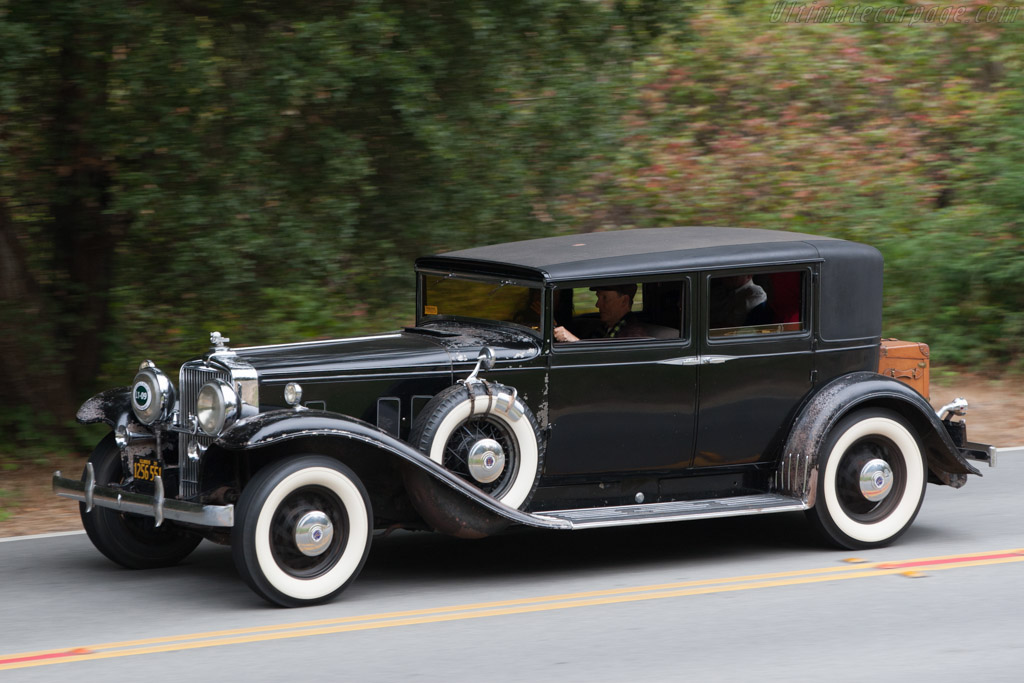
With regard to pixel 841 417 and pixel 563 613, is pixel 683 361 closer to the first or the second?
pixel 841 417

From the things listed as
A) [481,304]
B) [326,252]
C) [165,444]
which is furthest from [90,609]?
[326,252]

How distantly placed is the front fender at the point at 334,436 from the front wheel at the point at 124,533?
1025mm

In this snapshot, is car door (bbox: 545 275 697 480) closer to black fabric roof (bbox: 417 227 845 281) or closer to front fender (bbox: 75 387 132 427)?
black fabric roof (bbox: 417 227 845 281)

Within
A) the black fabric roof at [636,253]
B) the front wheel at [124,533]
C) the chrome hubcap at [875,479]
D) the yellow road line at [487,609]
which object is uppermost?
the black fabric roof at [636,253]

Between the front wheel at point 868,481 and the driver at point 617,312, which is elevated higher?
the driver at point 617,312

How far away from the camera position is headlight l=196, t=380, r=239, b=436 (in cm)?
580

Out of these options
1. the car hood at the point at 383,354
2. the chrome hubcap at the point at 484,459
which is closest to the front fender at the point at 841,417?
the car hood at the point at 383,354

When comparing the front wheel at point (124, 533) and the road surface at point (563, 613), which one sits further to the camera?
the front wheel at point (124, 533)

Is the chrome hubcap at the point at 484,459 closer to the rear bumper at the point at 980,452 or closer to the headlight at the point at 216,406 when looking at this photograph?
the headlight at the point at 216,406

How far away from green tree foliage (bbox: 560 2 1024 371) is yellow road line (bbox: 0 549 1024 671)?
17.9 ft

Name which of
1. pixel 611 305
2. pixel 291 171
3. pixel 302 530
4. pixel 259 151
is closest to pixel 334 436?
pixel 302 530

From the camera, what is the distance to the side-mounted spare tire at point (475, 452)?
6031 millimetres

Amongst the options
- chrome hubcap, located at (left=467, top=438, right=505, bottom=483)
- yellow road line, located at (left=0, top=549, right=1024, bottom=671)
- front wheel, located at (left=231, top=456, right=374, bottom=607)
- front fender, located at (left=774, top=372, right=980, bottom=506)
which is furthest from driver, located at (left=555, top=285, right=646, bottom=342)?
front wheel, located at (left=231, top=456, right=374, bottom=607)

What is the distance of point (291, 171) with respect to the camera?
9875 mm
